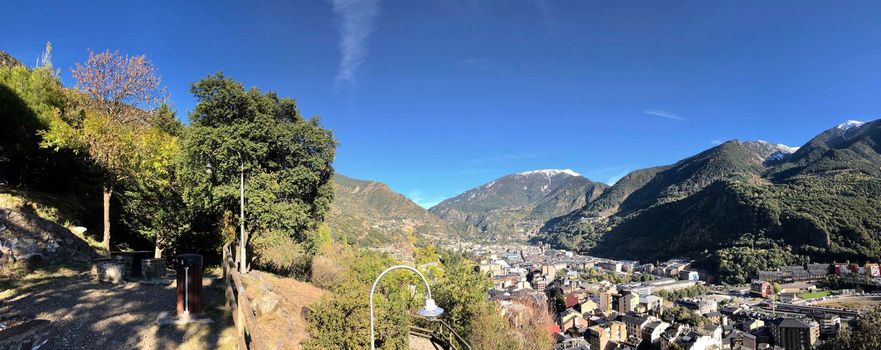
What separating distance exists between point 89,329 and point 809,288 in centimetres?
11661

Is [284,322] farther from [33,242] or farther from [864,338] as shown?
[864,338]

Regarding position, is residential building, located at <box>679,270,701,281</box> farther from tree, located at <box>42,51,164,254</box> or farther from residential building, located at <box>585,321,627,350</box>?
tree, located at <box>42,51,164,254</box>

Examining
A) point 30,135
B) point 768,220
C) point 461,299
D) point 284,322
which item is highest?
point 30,135

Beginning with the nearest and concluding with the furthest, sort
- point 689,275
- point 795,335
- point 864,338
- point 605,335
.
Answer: point 864,338 → point 795,335 → point 605,335 → point 689,275

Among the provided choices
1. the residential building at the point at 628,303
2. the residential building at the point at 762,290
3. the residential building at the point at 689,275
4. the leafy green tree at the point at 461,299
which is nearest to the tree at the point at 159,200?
the leafy green tree at the point at 461,299

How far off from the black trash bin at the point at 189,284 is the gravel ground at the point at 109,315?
1.39ft

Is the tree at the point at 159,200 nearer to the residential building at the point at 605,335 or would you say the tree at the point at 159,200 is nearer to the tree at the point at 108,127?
the tree at the point at 108,127

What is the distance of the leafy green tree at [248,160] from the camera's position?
15047mm

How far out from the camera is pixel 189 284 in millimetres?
8398

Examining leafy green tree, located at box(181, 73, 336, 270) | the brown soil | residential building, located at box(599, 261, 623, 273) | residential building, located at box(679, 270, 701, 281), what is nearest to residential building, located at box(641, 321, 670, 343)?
leafy green tree, located at box(181, 73, 336, 270)

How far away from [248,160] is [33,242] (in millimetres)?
6409

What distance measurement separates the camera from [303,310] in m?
11.6

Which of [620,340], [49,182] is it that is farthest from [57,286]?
[620,340]

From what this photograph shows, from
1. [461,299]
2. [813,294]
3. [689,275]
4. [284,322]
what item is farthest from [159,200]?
[689,275]
